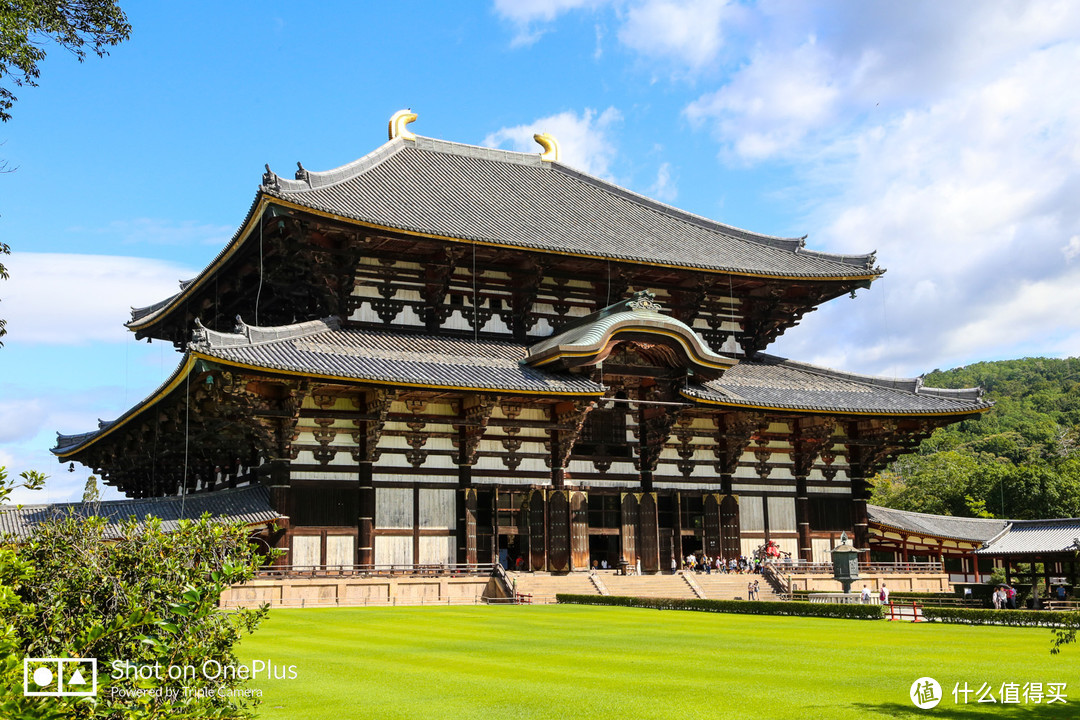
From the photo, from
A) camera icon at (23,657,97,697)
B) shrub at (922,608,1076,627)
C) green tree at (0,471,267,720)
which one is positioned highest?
green tree at (0,471,267,720)

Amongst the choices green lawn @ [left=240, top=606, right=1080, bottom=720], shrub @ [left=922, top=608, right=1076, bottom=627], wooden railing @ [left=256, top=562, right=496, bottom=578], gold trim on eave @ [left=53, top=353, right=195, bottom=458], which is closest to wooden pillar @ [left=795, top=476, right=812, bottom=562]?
wooden railing @ [left=256, top=562, right=496, bottom=578]

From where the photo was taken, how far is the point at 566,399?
3519cm

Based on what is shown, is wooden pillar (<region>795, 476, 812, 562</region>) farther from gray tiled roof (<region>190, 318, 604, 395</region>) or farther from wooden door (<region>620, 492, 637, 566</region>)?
gray tiled roof (<region>190, 318, 604, 395</region>)

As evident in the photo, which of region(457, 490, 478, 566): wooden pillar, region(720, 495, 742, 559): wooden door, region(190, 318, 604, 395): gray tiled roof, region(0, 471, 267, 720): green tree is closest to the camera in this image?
region(0, 471, 267, 720): green tree

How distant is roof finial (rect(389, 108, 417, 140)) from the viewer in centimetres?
4622

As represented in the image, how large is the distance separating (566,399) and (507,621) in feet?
39.9

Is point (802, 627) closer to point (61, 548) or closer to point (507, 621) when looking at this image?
point (507, 621)

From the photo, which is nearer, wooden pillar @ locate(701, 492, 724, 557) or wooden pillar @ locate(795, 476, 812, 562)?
wooden pillar @ locate(701, 492, 724, 557)

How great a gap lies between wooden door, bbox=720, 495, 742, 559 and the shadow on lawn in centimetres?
2747

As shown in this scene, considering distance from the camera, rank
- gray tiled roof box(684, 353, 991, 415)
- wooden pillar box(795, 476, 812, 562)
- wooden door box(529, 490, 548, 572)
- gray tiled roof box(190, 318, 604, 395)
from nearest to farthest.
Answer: gray tiled roof box(190, 318, 604, 395) < wooden door box(529, 490, 548, 572) < gray tiled roof box(684, 353, 991, 415) < wooden pillar box(795, 476, 812, 562)

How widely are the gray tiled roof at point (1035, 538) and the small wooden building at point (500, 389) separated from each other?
55.6 feet

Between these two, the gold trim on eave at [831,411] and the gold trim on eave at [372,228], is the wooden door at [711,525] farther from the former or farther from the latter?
the gold trim on eave at [372,228]

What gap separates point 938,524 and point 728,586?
2664 cm

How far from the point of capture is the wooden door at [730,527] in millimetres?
39562
